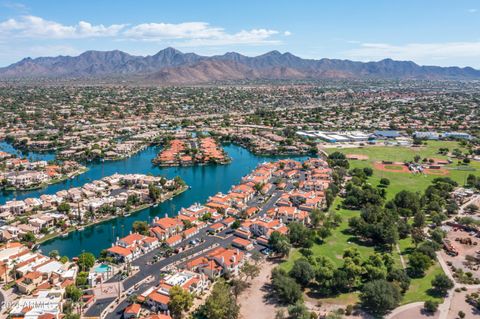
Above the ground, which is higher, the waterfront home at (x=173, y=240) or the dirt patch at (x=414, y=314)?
the waterfront home at (x=173, y=240)

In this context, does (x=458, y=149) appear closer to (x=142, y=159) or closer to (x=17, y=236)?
(x=142, y=159)

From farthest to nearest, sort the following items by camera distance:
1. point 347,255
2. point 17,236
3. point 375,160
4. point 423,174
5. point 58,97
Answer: point 58,97
point 375,160
point 423,174
point 17,236
point 347,255

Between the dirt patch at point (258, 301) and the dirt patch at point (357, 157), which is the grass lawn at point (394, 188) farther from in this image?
the dirt patch at point (258, 301)

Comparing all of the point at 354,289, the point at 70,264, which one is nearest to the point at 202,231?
the point at 70,264

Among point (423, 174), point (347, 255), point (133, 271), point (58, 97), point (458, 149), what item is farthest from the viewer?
point (58, 97)

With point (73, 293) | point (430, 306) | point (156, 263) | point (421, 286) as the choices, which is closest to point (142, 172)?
point (156, 263)

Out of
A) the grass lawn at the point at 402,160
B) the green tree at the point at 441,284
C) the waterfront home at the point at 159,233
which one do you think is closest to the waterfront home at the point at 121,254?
the waterfront home at the point at 159,233

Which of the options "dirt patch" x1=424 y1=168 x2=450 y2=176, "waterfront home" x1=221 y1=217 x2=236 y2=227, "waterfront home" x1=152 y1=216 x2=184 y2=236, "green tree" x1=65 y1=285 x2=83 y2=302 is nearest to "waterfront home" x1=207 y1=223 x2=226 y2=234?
"waterfront home" x1=221 y1=217 x2=236 y2=227
